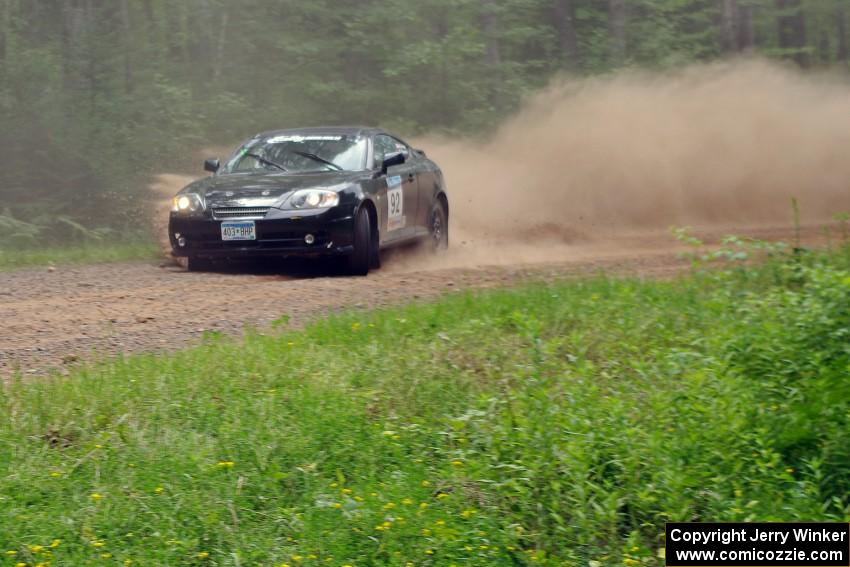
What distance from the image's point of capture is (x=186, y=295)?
9523 mm

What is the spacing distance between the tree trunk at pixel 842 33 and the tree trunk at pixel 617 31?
12.7 m

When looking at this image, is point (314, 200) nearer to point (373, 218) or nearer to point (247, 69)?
point (373, 218)

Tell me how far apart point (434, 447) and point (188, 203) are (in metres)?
6.29

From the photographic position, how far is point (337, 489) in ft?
16.5

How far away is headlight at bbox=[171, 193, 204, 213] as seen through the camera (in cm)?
1089

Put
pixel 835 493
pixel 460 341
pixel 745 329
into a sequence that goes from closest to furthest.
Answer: pixel 835 493 → pixel 745 329 → pixel 460 341

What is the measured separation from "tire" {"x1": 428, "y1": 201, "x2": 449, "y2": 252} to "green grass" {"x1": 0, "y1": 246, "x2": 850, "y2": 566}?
6.56m

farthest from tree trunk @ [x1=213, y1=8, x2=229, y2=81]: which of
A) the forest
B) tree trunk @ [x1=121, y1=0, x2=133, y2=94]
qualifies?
tree trunk @ [x1=121, y1=0, x2=133, y2=94]

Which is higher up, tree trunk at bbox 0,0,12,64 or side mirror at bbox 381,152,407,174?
tree trunk at bbox 0,0,12,64

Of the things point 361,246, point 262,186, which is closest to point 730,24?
point 361,246

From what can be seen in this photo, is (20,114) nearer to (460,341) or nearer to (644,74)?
(644,74)

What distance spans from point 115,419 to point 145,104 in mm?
17441

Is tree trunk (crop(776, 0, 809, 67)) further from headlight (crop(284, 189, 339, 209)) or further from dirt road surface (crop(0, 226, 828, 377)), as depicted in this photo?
headlight (crop(284, 189, 339, 209))

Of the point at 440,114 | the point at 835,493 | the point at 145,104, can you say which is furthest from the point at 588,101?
the point at 835,493
